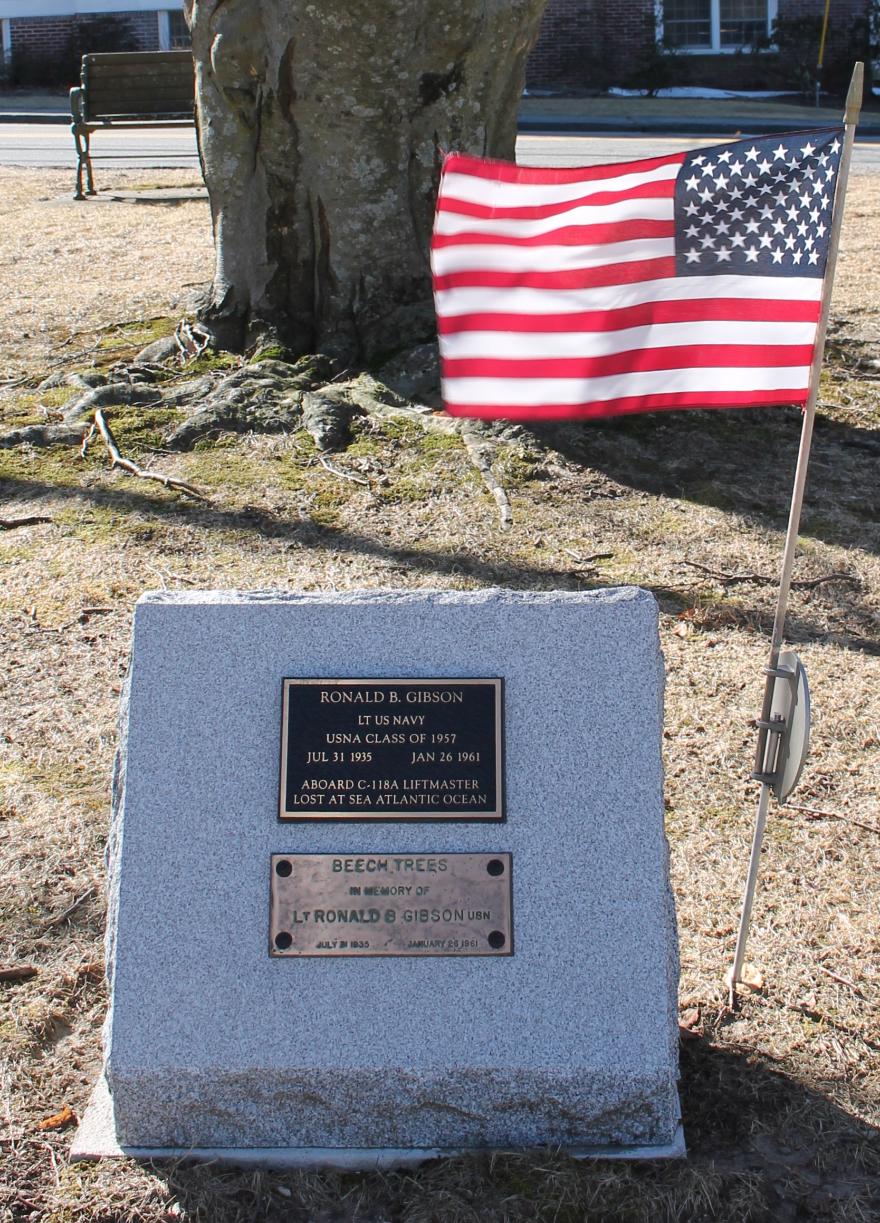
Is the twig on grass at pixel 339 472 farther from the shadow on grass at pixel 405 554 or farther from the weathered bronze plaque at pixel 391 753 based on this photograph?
the weathered bronze plaque at pixel 391 753

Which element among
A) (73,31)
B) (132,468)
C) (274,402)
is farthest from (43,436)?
(73,31)

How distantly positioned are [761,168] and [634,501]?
309 cm

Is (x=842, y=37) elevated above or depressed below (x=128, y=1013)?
above

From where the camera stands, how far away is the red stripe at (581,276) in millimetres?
3041

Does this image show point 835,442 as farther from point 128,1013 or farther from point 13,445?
point 128,1013

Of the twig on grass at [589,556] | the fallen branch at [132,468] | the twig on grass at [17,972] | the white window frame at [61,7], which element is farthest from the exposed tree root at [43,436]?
the white window frame at [61,7]

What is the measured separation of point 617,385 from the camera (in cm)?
313

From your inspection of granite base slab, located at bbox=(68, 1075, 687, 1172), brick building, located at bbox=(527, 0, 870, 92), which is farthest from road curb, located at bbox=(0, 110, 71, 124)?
granite base slab, located at bbox=(68, 1075, 687, 1172)

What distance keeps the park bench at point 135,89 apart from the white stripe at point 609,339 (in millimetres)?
10423

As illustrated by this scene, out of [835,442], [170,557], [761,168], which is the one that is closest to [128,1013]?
[761,168]

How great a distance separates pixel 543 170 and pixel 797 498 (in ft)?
3.14

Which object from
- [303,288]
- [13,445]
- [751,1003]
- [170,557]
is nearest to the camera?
[751,1003]

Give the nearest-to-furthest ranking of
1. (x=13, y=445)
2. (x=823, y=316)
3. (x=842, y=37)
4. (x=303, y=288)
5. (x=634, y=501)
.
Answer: (x=823, y=316) → (x=634, y=501) → (x=13, y=445) → (x=303, y=288) → (x=842, y=37)

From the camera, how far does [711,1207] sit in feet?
8.52
